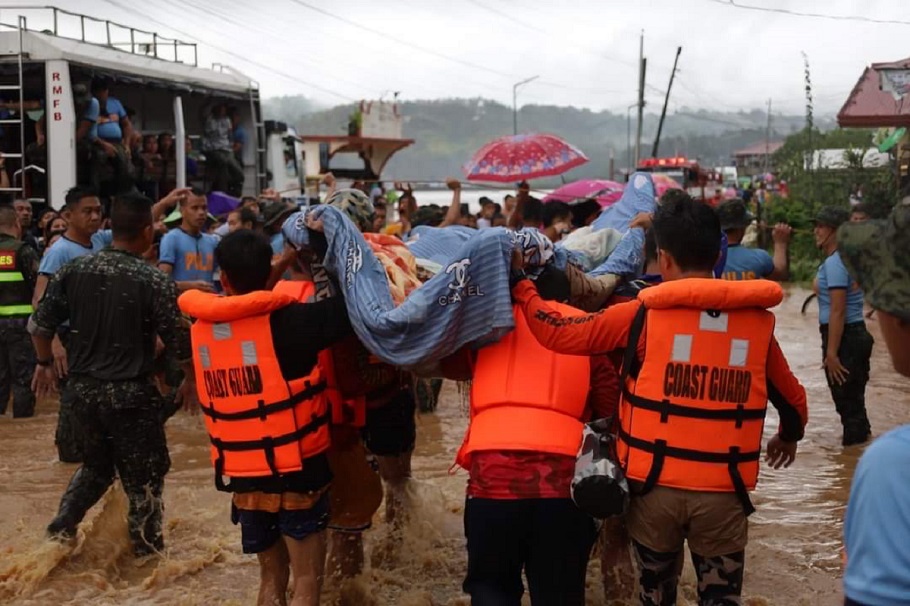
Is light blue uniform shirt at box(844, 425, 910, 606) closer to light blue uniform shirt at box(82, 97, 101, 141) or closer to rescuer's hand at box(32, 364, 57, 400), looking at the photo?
rescuer's hand at box(32, 364, 57, 400)

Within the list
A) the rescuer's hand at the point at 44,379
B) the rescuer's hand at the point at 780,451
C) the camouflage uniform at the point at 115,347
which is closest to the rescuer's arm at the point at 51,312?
the camouflage uniform at the point at 115,347

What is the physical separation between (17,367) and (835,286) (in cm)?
691

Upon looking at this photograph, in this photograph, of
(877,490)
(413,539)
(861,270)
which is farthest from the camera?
(413,539)

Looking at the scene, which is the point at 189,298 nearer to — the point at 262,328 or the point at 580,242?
the point at 262,328

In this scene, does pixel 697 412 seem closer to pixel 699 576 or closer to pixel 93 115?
pixel 699 576

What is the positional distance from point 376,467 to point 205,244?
3.82 meters

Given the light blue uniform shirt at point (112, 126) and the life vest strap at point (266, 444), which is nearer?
the life vest strap at point (266, 444)

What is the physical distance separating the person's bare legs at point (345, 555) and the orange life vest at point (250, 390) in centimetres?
97

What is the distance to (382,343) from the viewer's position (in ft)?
12.1

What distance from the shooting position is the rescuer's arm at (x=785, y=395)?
3463mm

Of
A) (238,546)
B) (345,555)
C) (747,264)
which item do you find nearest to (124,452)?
(238,546)

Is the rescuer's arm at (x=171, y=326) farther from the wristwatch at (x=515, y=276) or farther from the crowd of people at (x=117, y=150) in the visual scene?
the crowd of people at (x=117, y=150)

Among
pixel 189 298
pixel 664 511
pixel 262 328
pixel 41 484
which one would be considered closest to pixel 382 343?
pixel 262 328

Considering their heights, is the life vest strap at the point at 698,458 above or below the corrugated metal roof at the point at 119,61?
below
